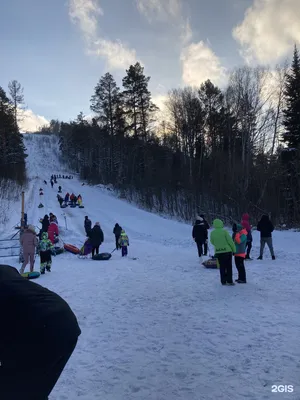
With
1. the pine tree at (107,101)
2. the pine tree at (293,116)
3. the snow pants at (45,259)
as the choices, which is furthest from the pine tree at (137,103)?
the snow pants at (45,259)

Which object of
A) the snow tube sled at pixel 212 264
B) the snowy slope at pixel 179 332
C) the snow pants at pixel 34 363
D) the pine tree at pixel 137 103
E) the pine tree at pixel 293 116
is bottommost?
the snowy slope at pixel 179 332

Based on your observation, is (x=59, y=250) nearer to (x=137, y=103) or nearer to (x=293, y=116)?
(x=293, y=116)

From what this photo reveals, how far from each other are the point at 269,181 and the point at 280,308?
19589mm

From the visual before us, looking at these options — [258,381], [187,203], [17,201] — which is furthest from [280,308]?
[17,201]

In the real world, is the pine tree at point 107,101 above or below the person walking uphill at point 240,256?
above

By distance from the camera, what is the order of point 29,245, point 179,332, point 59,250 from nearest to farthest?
point 179,332 → point 29,245 → point 59,250

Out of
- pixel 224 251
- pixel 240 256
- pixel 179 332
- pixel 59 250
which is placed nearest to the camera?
pixel 179 332

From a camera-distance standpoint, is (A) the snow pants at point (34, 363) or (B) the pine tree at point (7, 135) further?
(B) the pine tree at point (7, 135)

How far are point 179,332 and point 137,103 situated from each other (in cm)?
4313

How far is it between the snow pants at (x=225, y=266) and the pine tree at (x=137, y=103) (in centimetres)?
3782

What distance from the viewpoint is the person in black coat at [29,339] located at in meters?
1.41

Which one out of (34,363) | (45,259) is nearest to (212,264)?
(45,259)

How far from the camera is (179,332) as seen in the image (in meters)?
5.34

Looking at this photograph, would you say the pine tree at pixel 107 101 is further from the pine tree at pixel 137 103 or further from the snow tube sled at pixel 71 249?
the snow tube sled at pixel 71 249
